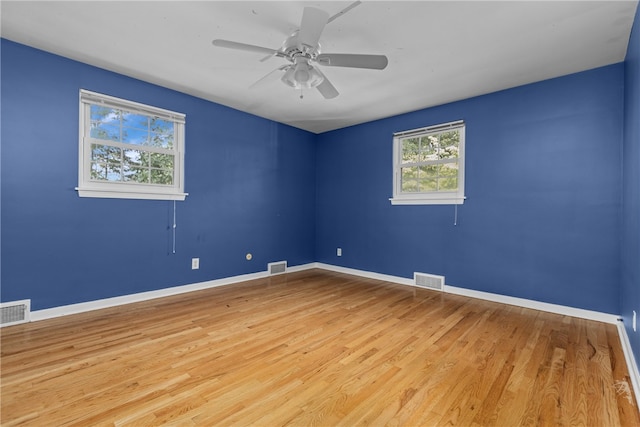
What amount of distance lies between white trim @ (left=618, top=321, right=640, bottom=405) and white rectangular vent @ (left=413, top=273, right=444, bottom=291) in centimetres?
166

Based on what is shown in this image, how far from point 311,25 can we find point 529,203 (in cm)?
→ 295

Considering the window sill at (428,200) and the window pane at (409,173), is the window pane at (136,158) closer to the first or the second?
the window sill at (428,200)

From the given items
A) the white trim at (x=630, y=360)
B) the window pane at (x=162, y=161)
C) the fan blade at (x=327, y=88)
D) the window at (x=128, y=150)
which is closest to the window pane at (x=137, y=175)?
the window at (x=128, y=150)

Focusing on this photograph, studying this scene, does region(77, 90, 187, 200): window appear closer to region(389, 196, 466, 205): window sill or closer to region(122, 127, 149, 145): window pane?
region(122, 127, 149, 145): window pane

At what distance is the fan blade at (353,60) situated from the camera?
2.11 m

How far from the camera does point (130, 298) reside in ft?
10.6

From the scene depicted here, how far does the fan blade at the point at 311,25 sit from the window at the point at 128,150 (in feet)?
7.56

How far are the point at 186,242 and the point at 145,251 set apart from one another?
1.54 feet

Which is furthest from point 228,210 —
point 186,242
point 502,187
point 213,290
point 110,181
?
point 502,187

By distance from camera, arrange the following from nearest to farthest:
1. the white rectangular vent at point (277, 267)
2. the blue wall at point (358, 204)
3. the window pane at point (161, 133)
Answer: the blue wall at point (358, 204)
the window pane at point (161, 133)
the white rectangular vent at point (277, 267)

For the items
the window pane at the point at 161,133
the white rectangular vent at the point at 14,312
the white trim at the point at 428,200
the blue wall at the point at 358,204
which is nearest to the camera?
the white rectangular vent at the point at 14,312

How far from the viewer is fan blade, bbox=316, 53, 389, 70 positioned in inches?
83.2

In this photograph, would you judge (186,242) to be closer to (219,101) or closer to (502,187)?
(219,101)

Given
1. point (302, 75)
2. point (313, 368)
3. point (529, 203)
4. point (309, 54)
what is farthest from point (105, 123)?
point (529, 203)
